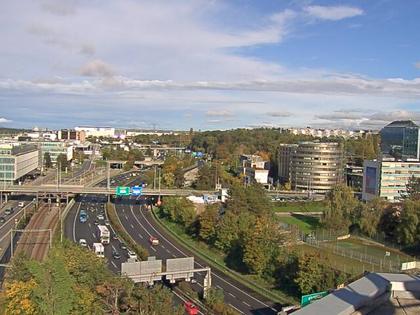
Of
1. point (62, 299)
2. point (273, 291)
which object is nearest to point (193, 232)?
point (273, 291)

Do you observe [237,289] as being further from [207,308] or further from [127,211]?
[127,211]

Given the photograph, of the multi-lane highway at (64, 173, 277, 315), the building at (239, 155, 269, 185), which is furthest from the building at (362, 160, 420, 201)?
the multi-lane highway at (64, 173, 277, 315)

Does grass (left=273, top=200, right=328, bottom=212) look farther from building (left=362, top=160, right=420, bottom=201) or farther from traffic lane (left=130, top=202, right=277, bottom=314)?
traffic lane (left=130, top=202, right=277, bottom=314)

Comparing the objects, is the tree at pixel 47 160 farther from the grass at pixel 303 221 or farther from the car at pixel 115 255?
the car at pixel 115 255

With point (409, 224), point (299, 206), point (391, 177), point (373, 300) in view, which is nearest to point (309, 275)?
point (409, 224)

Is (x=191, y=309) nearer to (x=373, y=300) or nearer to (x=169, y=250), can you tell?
(x=169, y=250)

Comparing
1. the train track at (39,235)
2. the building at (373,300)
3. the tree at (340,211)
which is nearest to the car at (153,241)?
the train track at (39,235)
